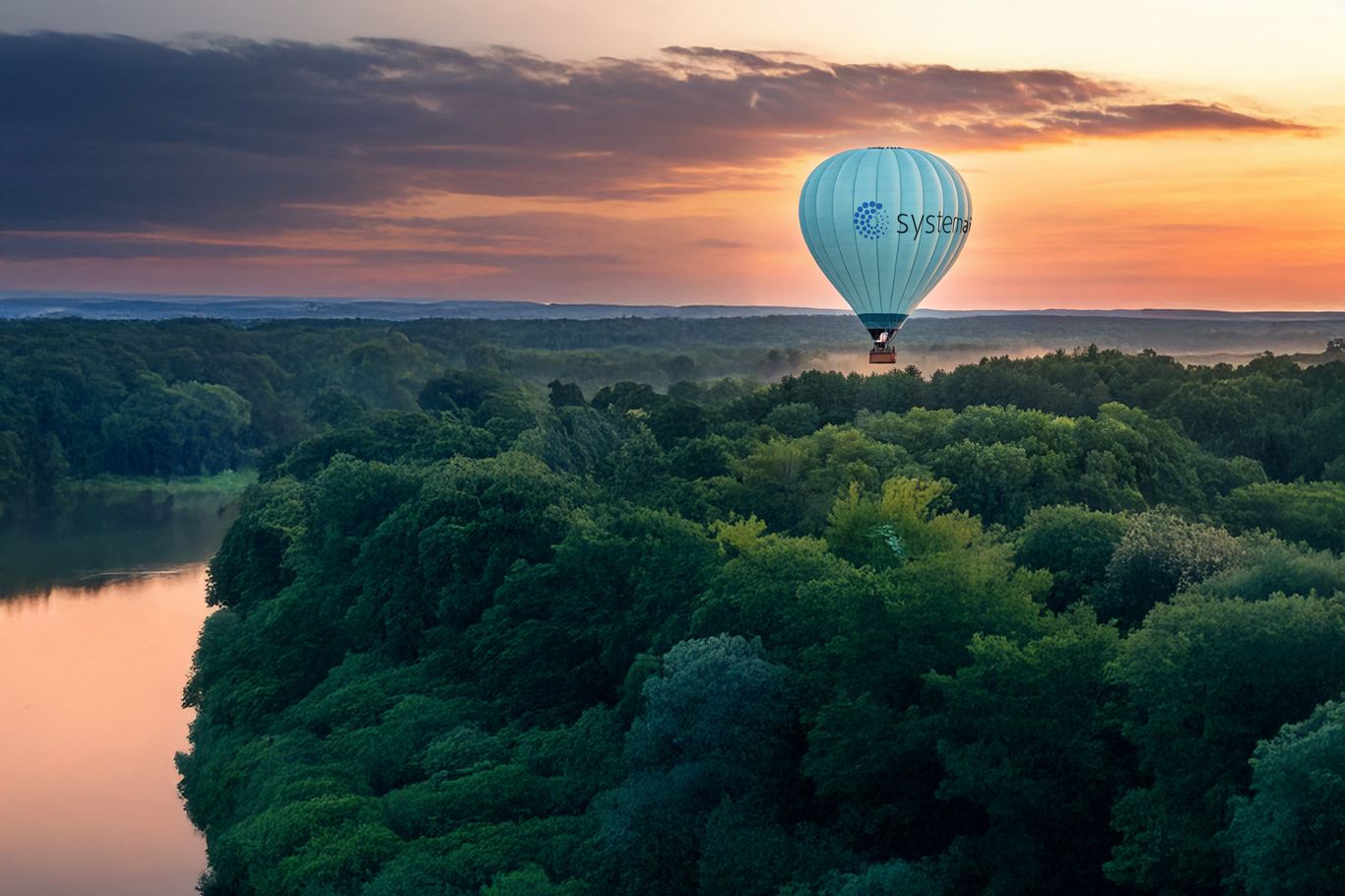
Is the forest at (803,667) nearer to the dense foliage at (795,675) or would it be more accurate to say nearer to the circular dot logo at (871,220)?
the dense foliage at (795,675)

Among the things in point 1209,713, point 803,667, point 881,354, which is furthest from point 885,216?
point 1209,713

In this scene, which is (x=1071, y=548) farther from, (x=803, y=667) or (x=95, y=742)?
(x=95, y=742)

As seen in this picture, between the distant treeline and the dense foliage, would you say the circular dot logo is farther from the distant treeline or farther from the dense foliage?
the distant treeline

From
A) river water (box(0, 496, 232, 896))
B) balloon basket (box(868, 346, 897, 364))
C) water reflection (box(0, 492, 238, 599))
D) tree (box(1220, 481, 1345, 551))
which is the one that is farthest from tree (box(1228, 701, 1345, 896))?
water reflection (box(0, 492, 238, 599))

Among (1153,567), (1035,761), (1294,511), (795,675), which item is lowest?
(1035,761)

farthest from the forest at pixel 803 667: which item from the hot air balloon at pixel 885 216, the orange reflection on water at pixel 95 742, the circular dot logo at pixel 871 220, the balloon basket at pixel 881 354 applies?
the circular dot logo at pixel 871 220

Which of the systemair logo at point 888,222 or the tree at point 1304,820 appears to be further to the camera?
the systemair logo at point 888,222

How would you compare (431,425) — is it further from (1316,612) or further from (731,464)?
(1316,612)
